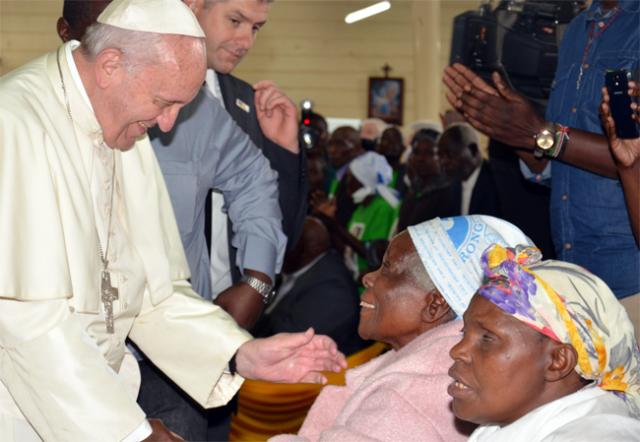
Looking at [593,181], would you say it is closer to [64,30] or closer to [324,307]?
[64,30]

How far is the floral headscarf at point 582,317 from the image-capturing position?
2.35 metres

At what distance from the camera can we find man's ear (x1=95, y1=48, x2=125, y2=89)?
285 cm

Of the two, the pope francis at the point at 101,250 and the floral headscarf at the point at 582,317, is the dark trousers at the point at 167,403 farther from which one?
the floral headscarf at the point at 582,317

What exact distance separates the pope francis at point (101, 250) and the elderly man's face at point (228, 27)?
0.63m

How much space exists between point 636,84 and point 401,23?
12.5 m

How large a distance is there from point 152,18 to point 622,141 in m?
1.49

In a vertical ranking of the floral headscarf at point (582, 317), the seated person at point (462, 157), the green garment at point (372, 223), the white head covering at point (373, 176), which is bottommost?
the green garment at point (372, 223)

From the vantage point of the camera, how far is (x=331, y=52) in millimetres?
15789

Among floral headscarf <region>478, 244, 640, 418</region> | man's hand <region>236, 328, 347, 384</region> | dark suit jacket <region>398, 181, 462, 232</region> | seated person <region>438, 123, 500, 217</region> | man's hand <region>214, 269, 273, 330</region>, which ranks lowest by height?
dark suit jacket <region>398, 181, 462, 232</region>

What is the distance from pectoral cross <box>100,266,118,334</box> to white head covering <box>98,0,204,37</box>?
0.68m

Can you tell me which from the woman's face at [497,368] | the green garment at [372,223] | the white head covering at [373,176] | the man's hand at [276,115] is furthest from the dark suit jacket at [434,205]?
the woman's face at [497,368]

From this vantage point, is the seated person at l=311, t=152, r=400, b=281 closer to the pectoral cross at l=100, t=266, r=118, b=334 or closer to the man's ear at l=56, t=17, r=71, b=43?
the man's ear at l=56, t=17, r=71, b=43

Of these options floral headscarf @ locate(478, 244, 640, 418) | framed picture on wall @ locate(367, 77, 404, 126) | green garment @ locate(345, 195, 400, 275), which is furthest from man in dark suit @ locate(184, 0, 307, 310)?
framed picture on wall @ locate(367, 77, 404, 126)

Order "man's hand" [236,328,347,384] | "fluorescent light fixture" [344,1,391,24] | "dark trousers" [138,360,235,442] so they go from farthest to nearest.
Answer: "fluorescent light fixture" [344,1,391,24] → "dark trousers" [138,360,235,442] → "man's hand" [236,328,347,384]
